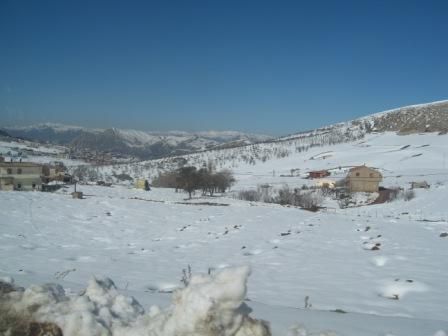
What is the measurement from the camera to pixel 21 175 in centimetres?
5644

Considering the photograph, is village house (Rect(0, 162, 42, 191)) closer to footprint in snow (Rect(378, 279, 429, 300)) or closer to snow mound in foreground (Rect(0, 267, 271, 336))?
footprint in snow (Rect(378, 279, 429, 300))

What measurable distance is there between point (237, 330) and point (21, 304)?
2.19m

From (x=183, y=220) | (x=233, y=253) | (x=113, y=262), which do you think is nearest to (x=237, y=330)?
(x=113, y=262)

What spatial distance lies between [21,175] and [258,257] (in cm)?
5359

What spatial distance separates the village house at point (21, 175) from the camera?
181 feet

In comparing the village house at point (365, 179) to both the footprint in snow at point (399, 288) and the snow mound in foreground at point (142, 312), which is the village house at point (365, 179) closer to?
the footprint in snow at point (399, 288)

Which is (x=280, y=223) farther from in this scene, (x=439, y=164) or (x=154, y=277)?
(x=439, y=164)

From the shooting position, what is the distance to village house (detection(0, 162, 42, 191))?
181 ft

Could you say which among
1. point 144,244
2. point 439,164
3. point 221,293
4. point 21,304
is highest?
point 439,164

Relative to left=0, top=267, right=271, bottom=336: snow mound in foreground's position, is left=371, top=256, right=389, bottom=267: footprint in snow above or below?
below

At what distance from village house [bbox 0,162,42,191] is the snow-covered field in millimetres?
26706

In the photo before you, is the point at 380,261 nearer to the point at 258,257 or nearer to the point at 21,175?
the point at 258,257

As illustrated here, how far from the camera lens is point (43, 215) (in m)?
24.8

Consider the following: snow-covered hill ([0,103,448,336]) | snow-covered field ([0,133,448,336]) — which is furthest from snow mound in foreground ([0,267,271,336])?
snow-covered field ([0,133,448,336])
